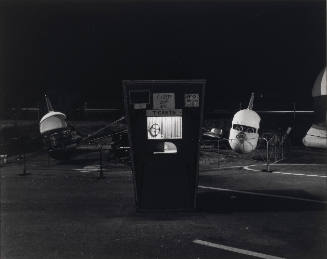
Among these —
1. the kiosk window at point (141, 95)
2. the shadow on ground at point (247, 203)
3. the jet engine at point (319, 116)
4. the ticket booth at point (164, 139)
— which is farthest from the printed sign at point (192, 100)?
the jet engine at point (319, 116)

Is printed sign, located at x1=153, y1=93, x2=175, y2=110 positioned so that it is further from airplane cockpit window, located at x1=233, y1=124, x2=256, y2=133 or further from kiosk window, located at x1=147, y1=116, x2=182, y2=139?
airplane cockpit window, located at x1=233, y1=124, x2=256, y2=133

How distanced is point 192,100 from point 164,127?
57 cm

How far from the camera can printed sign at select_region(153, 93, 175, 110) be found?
5367mm

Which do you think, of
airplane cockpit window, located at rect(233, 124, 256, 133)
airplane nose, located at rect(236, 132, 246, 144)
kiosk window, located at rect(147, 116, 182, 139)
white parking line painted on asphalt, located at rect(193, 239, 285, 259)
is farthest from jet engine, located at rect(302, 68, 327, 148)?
white parking line painted on asphalt, located at rect(193, 239, 285, 259)

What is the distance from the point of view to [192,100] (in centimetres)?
543

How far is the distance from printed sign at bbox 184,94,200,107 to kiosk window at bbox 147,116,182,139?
24cm

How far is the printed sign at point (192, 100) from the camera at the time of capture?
5.41 m

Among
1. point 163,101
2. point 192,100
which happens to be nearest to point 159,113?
point 163,101

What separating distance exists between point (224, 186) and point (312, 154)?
5.80m

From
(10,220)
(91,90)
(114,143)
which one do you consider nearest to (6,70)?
(91,90)

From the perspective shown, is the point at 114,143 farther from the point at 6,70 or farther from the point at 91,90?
the point at 6,70

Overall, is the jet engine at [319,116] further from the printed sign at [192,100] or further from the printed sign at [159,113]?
the printed sign at [159,113]

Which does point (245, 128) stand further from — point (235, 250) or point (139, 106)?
point (235, 250)

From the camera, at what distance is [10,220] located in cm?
539
